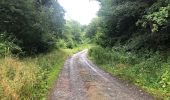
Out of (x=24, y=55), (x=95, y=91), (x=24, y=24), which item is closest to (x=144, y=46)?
(x=24, y=24)

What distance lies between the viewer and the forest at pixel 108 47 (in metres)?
13.6

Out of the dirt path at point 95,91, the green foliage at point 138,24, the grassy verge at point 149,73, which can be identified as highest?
the green foliage at point 138,24

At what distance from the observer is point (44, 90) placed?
48.1 feet

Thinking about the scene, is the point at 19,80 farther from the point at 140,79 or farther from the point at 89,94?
the point at 140,79

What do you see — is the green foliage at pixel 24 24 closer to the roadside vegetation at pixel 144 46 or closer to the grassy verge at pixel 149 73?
the roadside vegetation at pixel 144 46

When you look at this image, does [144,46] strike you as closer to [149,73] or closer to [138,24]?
[138,24]

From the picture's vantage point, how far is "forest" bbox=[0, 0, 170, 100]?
13602 mm

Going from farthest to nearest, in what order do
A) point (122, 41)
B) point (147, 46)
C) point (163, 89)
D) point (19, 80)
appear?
1. point (122, 41)
2. point (147, 46)
3. point (163, 89)
4. point (19, 80)

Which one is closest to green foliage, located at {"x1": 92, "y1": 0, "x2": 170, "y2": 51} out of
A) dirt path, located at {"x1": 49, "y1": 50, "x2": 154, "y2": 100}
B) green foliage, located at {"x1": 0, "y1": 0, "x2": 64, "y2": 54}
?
dirt path, located at {"x1": 49, "y1": 50, "x2": 154, "y2": 100}

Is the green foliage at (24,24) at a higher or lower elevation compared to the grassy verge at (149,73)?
higher

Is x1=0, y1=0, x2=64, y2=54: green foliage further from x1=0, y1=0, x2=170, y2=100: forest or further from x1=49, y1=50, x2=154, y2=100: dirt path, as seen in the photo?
x1=49, y1=50, x2=154, y2=100: dirt path

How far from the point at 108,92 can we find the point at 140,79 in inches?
159

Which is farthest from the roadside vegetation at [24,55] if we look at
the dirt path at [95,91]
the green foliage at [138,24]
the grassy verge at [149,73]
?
the green foliage at [138,24]

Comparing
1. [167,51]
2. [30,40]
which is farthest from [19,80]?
[30,40]
